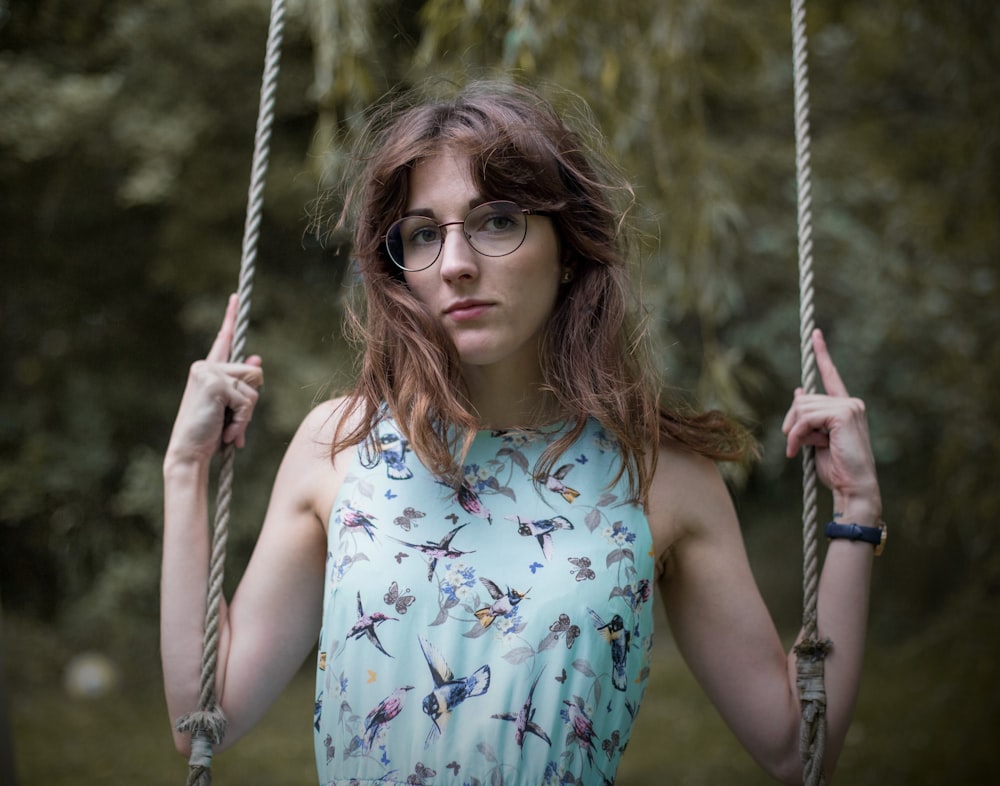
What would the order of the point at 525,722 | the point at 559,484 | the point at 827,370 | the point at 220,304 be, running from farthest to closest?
1. the point at 220,304
2. the point at 827,370
3. the point at 559,484
4. the point at 525,722

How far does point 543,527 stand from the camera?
117 centimetres

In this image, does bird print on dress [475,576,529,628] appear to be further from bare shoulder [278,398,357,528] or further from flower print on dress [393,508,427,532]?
bare shoulder [278,398,357,528]

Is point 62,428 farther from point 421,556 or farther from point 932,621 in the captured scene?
point 932,621

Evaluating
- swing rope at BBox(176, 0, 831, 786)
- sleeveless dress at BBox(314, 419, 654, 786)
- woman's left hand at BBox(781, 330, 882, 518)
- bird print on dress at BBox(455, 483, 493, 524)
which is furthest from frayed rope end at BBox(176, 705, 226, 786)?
woman's left hand at BBox(781, 330, 882, 518)

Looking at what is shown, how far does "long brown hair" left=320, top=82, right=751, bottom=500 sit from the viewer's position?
1.17 meters

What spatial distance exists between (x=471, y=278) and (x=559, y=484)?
0.86 feet

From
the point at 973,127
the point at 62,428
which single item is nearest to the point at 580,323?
the point at 973,127

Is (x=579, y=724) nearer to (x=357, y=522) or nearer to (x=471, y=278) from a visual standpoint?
(x=357, y=522)

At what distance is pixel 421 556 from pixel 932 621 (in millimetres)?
4823

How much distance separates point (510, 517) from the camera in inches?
46.2

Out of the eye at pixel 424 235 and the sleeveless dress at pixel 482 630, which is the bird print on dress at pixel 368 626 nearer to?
the sleeveless dress at pixel 482 630

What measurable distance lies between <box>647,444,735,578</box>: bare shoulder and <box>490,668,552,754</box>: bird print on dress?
0.25 m

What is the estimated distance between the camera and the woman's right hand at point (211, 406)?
120 cm

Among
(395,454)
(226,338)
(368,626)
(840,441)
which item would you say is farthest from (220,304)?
(840,441)
